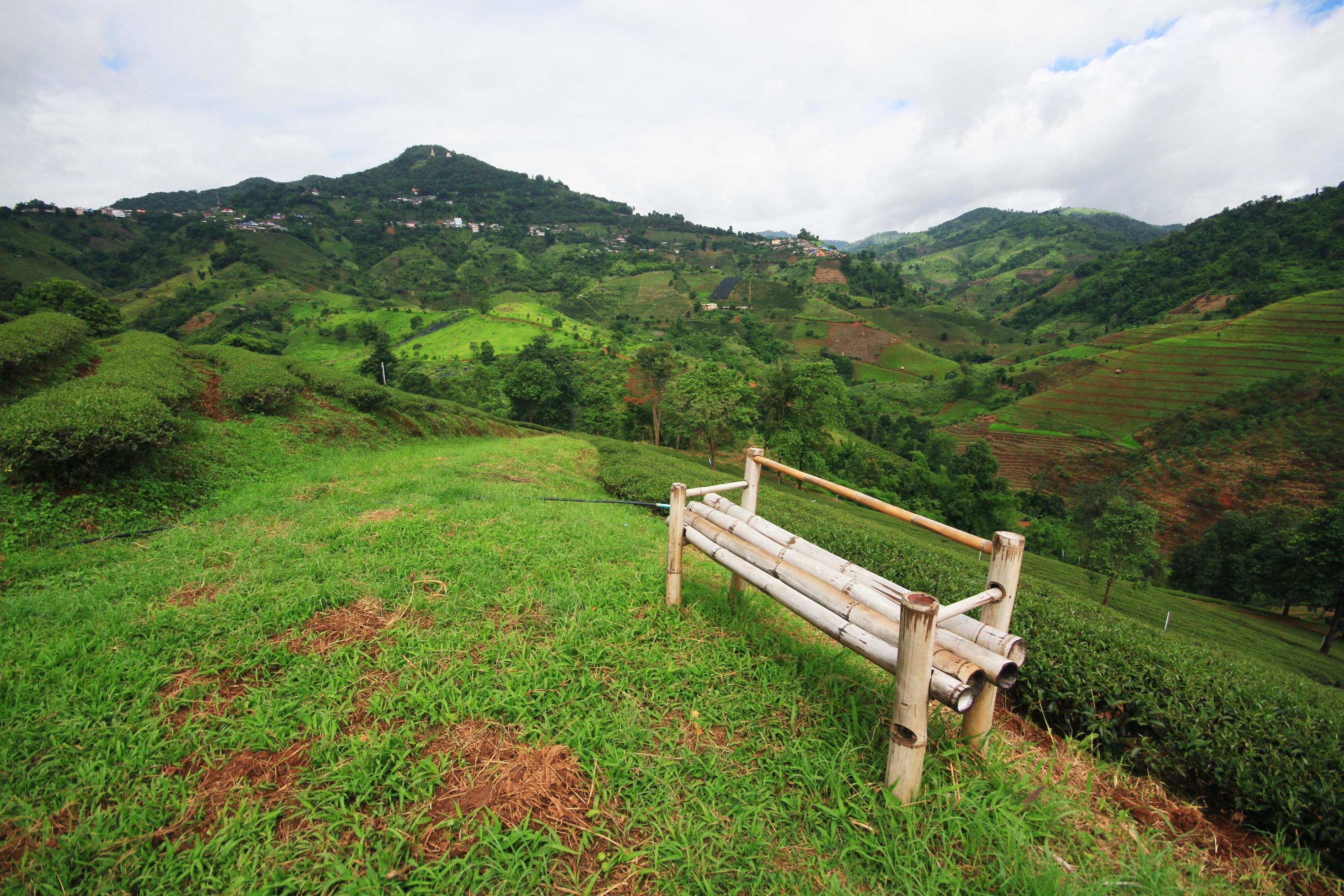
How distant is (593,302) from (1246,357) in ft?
304

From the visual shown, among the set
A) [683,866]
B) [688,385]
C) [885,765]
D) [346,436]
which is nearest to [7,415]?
[346,436]

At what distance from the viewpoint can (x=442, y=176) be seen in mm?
176875

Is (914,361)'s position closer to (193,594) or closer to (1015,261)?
(193,594)

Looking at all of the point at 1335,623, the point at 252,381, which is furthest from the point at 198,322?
the point at 1335,623

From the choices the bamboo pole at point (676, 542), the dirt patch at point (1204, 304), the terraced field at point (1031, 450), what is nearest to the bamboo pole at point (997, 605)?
the bamboo pole at point (676, 542)

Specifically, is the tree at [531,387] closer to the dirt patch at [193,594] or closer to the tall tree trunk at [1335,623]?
the dirt patch at [193,594]

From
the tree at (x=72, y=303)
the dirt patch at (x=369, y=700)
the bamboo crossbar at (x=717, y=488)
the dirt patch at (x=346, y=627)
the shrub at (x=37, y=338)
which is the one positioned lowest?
the dirt patch at (x=369, y=700)

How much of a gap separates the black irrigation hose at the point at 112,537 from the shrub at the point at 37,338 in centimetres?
519

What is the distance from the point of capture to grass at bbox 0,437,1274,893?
2.05m

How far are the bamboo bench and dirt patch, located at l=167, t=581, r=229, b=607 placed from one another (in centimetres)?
384

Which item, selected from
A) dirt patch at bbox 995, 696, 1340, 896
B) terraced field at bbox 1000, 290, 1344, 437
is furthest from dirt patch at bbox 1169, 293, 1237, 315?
dirt patch at bbox 995, 696, 1340, 896

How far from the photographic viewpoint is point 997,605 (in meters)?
2.50

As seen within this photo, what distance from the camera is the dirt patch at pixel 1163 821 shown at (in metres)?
2.39

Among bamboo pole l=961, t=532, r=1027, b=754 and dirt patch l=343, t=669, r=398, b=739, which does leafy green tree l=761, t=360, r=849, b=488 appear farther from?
dirt patch l=343, t=669, r=398, b=739
